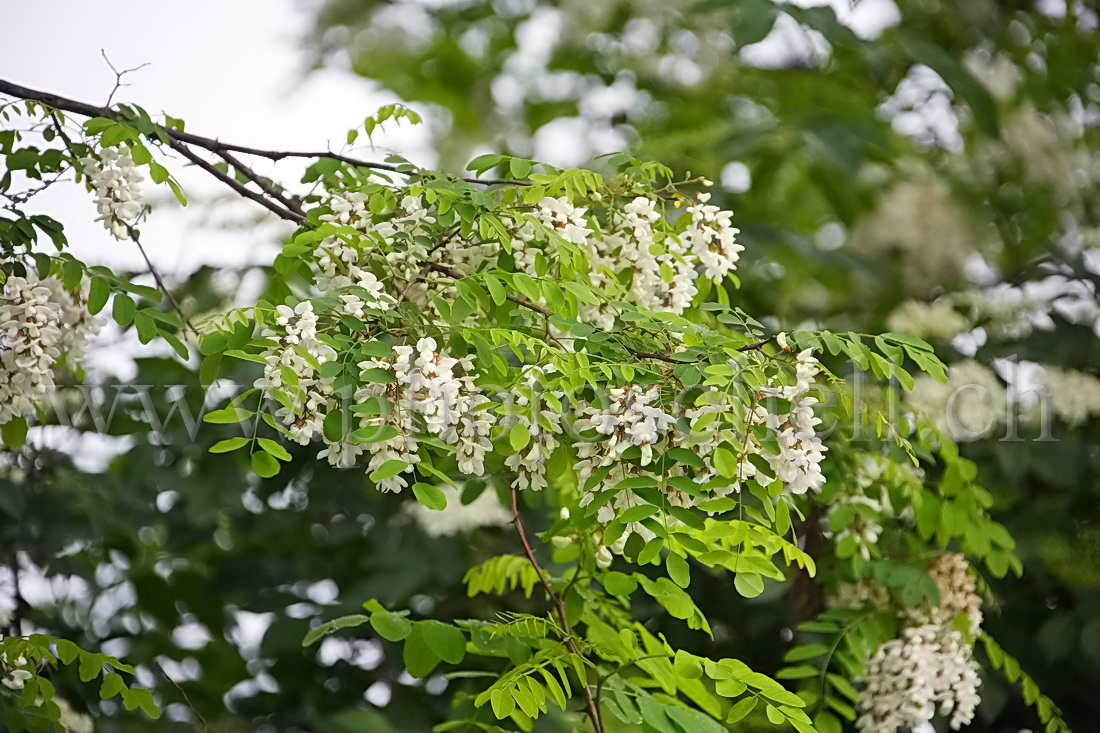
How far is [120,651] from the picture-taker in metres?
1.50


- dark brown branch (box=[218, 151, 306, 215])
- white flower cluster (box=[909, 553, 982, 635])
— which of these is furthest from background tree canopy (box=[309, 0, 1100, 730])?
dark brown branch (box=[218, 151, 306, 215])

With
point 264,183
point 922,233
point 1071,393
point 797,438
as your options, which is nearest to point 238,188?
point 264,183

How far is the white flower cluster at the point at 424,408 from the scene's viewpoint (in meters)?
0.57

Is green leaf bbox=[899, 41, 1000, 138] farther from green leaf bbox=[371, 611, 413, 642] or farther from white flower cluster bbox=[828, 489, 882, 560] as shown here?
green leaf bbox=[371, 611, 413, 642]

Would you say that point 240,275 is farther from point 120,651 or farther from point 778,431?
point 778,431

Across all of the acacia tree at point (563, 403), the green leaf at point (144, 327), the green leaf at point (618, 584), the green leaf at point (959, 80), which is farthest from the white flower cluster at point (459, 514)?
the green leaf at point (959, 80)

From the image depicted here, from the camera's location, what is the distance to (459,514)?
1271 mm

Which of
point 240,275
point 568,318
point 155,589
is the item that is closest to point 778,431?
point 568,318

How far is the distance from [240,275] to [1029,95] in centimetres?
130

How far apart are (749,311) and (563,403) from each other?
835mm

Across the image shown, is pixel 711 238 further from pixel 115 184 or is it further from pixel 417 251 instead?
pixel 115 184

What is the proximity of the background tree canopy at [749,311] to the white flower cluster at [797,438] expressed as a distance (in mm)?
566

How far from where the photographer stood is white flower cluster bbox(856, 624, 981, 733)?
3.15 feet

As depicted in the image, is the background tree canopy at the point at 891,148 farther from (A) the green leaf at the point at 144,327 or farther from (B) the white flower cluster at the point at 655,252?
(A) the green leaf at the point at 144,327
